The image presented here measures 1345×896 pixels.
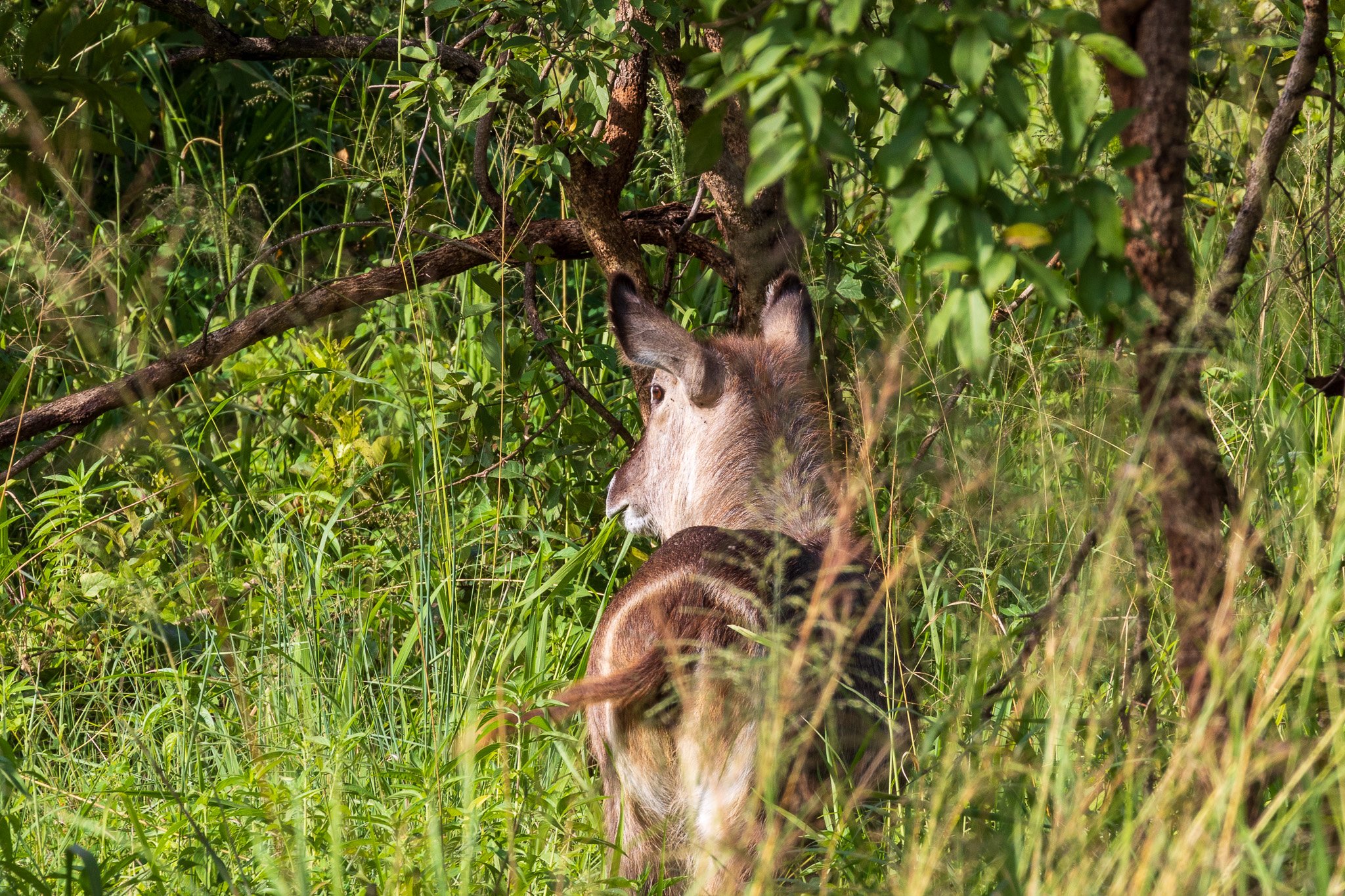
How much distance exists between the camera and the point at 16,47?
2.80m

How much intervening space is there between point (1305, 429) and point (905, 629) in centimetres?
203

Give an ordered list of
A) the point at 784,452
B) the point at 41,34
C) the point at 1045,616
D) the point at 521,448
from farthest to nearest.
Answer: the point at 521,448, the point at 784,452, the point at 1045,616, the point at 41,34

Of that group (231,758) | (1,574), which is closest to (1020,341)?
(231,758)

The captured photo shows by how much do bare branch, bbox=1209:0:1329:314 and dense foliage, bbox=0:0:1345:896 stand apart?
0.31 m

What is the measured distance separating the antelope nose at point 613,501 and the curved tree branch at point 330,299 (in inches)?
29.8

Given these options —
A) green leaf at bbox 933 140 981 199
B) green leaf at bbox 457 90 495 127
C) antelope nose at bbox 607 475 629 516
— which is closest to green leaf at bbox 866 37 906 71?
green leaf at bbox 933 140 981 199

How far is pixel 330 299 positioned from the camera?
4.18 m

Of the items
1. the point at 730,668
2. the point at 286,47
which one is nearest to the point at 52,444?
the point at 286,47

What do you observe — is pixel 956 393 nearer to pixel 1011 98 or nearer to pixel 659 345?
pixel 659 345

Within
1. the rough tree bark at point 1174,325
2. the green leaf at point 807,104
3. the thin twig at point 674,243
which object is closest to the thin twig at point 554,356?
the thin twig at point 674,243

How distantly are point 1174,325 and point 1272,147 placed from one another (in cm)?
69

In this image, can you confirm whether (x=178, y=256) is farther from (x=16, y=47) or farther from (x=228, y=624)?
(x=16, y=47)

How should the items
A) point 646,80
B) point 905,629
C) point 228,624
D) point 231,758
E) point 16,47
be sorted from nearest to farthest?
point 16,47 → point 905,629 → point 231,758 → point 228,624 → point 646,80

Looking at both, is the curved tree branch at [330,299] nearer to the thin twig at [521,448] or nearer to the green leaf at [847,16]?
the thin twig at [521,448]
